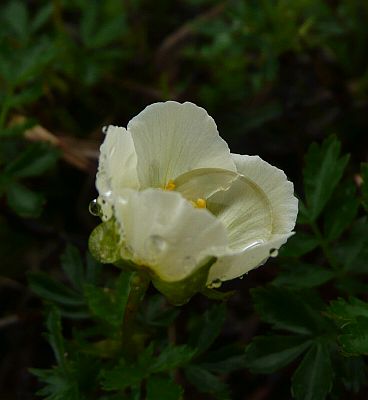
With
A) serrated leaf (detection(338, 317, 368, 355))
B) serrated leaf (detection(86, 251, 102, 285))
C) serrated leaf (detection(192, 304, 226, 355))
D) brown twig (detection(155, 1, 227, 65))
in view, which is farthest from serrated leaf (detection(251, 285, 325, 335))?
brown twig (detection(155, 1, 227, 65))

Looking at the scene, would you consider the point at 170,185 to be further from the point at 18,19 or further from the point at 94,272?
the point at 18,19

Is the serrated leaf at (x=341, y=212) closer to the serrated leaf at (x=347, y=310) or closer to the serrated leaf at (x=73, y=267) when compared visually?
the serrated leaf at (x=347, y=310)

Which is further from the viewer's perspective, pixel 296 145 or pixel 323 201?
pixel 296 145

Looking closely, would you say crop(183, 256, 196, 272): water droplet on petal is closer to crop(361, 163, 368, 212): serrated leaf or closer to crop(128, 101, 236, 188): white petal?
crop(128, 101, 236, 188): white petal

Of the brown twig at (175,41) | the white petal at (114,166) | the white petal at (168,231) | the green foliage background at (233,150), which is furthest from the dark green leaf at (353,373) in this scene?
the brown twig at (175,41)

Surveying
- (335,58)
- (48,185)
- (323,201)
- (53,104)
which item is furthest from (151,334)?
(335,58)

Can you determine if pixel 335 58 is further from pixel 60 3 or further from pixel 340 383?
pixel 340 383

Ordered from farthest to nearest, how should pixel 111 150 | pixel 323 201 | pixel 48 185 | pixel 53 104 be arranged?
1. pixel 53 104
2. pixel 48 185
3. pixel 323 201
4. pixel 111 150
